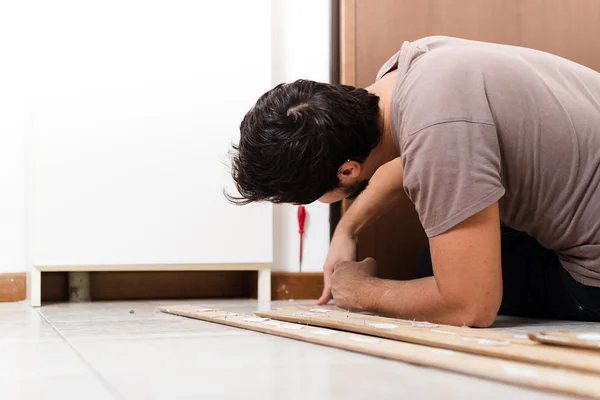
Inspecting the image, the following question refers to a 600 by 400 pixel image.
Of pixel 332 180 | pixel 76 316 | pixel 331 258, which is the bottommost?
pixel 76 316

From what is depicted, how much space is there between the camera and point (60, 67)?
6.10 feet

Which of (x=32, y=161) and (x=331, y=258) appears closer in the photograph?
(x=331, y=258)

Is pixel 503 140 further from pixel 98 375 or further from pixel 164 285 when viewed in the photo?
pixel 164 285

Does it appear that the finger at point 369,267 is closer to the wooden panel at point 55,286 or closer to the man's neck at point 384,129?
the man's neck at point 384,129

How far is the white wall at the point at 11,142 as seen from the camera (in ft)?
6.47

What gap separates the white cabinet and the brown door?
0.83 ft

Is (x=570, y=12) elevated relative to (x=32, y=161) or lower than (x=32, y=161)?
elevated

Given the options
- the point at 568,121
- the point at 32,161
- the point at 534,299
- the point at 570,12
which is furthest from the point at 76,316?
the point at 570,12

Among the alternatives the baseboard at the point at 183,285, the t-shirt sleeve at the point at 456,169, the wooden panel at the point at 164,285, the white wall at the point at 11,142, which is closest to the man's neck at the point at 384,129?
the t-shirt sleeve at the point at 456,169

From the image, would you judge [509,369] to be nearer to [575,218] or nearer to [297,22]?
[575,218]

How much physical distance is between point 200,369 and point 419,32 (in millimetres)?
1469

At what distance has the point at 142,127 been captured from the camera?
190cm

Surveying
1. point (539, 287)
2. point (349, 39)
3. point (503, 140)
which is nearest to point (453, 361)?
point (503, 140)

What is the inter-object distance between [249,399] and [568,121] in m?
0.77
